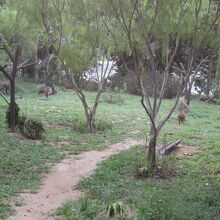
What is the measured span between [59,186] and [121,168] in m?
1.72

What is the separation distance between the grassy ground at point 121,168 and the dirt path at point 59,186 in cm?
22

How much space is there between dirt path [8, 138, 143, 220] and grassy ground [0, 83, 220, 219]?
0.72ft

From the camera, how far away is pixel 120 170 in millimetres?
9906

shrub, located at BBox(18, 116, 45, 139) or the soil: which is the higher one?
shrub, located at BBox(18, 116, 45, 139)

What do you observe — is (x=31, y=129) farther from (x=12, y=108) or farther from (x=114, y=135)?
(x=114, y=135)

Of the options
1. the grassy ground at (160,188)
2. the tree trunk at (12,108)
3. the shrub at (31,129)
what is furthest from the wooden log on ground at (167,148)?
the tree trunk at (12,108)

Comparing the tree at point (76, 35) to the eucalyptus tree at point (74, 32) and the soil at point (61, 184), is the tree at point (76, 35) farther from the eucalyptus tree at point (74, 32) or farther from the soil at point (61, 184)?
the soil at point (61, 184)

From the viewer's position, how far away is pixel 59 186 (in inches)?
349

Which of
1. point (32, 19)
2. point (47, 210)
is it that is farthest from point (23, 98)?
point (47, 210)

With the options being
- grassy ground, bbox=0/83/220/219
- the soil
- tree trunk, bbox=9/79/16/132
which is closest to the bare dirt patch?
the soil

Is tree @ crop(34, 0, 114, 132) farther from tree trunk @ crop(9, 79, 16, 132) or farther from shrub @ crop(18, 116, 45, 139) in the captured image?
shrub @ crop(18, 116, 45, 139)

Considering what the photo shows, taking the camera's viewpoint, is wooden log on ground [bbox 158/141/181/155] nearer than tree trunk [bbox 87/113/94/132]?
Yes

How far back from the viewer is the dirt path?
723 cm

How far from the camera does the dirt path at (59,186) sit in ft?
23.7
